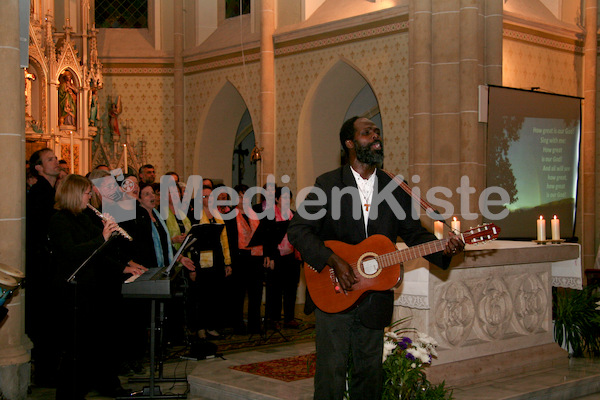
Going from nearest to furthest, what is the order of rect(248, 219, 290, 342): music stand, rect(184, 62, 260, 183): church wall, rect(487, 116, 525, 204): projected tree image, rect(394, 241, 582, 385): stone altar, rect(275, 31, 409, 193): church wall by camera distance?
1. rect(394, 241, 582, 385): stone altar
2. rect(248, 219, 290, 342): music stand
3. rect(487, 116, 525, 204): projected tree image
4. rect(275, 31, 409, 193): church wall
5. rect(184, 62, 260, 183): church wall

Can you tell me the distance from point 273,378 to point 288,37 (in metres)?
7.55

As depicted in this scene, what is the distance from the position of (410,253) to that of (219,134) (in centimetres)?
1081

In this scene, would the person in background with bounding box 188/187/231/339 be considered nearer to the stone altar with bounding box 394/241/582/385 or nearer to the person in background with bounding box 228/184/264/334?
the person in background with bounding box 228/184/264/334

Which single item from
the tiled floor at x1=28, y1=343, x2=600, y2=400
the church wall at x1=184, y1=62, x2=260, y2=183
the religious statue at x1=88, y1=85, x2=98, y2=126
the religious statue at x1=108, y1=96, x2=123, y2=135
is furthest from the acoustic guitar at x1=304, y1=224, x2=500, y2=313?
the religious statue at x1=108, y1=96, x2=123, y2=135

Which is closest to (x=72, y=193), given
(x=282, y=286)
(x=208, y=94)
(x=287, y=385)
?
(x=287, y=385)

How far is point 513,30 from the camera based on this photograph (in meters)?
10.8

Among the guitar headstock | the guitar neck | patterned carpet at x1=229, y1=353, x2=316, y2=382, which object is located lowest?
patterned carpet at x1=229, y1=353, x2=316, y2=382

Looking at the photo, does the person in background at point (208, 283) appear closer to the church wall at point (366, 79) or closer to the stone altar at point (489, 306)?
the stone altar at point (489, 306)

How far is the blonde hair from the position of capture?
510 cm

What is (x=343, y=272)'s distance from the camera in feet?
11.7

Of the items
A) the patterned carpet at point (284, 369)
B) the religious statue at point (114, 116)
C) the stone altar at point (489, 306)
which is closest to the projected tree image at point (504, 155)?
the stone altar at point (489, 306)

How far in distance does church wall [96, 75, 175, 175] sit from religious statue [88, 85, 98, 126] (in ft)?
3.90

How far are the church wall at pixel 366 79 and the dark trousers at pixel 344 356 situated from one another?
22.2ft

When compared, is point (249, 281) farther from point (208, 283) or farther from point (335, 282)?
point (335, 282)
